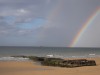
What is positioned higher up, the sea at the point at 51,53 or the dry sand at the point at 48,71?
the sea at the point at 51,53

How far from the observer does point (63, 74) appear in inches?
1037

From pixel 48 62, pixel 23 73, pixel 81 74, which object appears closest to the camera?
pixel 81 74

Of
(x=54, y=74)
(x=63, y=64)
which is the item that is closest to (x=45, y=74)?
(x=54, y=74)

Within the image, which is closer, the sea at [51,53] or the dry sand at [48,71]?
the dry sand at [48,71]

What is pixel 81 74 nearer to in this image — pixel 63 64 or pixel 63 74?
pixel 63 74

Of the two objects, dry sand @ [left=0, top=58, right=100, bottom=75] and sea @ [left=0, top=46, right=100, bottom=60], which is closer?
dry sand @ [left=0, top=58, right=100, bottom=75]

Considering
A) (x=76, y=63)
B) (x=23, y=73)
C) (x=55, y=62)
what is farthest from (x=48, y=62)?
(x=23, y=73)

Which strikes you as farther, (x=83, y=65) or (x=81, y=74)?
(x=83, y=65)

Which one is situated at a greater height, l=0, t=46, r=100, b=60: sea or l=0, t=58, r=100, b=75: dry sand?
l=0, t=46, r=100, b=60: sea

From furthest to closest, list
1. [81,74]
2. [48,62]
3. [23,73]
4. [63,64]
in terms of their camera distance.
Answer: [48,62], [63,64], [23,73], [81,74]

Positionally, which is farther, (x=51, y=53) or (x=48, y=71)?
(x=51, y=53)

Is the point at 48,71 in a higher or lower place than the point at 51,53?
lower

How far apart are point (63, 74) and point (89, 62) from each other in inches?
454

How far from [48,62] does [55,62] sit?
1.39 meters
